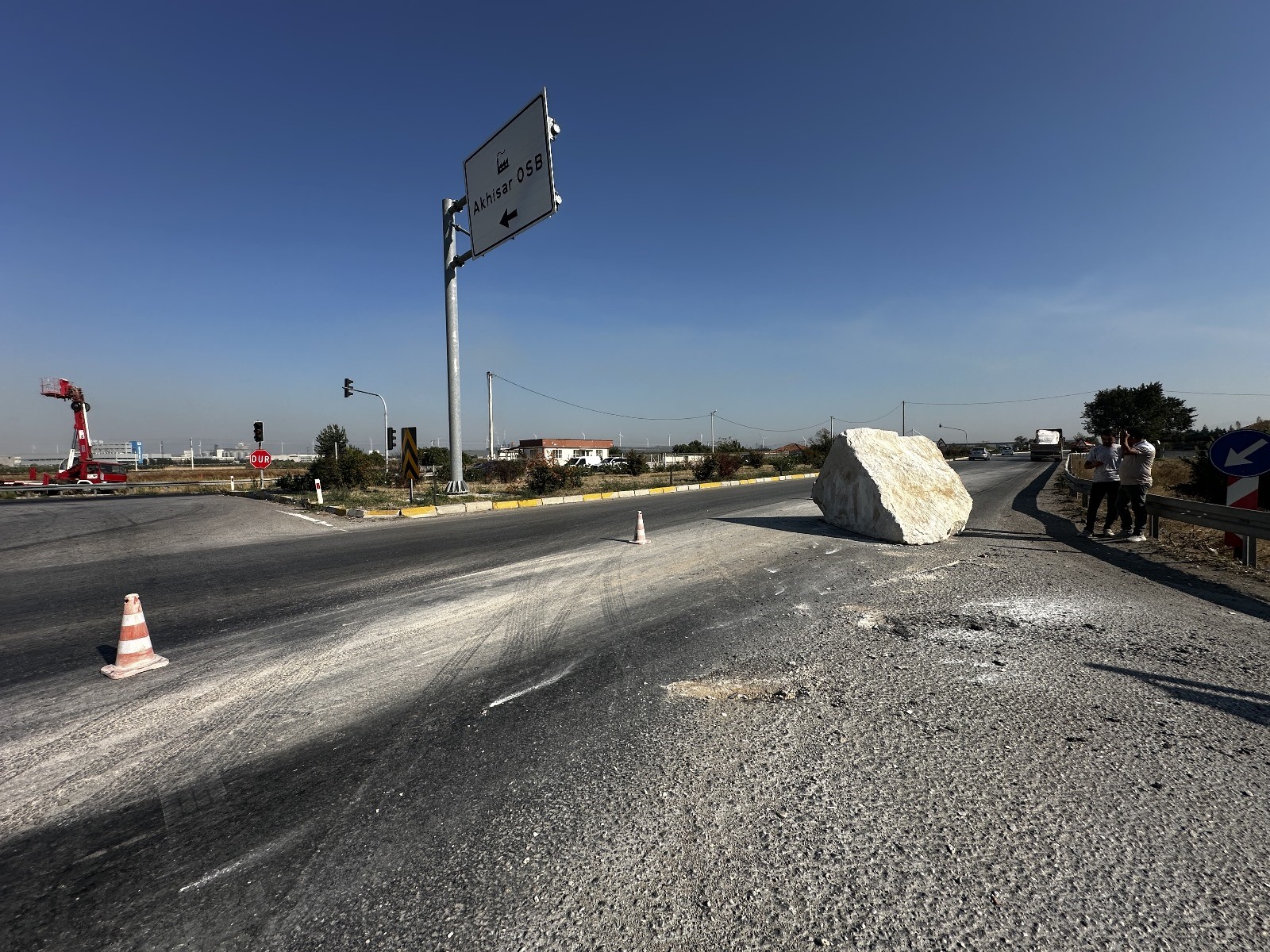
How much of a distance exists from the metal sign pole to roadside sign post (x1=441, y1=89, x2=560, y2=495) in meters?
0.02

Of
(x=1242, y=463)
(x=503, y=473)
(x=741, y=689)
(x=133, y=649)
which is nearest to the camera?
(x=741, y=689)

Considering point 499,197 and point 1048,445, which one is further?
point 1048,445

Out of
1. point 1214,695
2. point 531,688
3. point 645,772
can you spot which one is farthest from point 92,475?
point 1214,695

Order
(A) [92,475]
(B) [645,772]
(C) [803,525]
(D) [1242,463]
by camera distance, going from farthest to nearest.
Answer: (A) [92,475]
(C) [803,525]
(D) [1242,463]
(B) [645,772]

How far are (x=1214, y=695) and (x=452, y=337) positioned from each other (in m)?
17.4

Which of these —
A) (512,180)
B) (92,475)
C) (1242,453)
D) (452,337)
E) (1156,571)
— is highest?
(512,180)

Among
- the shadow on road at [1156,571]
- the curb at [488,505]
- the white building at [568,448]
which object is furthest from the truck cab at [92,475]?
the white building at [568,448]

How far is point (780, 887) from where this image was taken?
5.80 ft

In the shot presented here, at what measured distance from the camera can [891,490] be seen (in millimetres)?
8555

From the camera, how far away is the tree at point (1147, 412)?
5503cm

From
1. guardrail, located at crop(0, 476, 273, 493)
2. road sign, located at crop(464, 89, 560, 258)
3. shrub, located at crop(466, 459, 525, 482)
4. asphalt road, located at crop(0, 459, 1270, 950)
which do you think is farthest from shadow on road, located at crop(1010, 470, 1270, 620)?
guardrail, located at crop(0, 476, 273, 493)

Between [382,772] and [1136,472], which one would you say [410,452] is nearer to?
[382,772]

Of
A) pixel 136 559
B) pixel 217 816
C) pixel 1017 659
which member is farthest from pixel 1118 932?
pixel 136 559

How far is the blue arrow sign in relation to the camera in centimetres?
644
